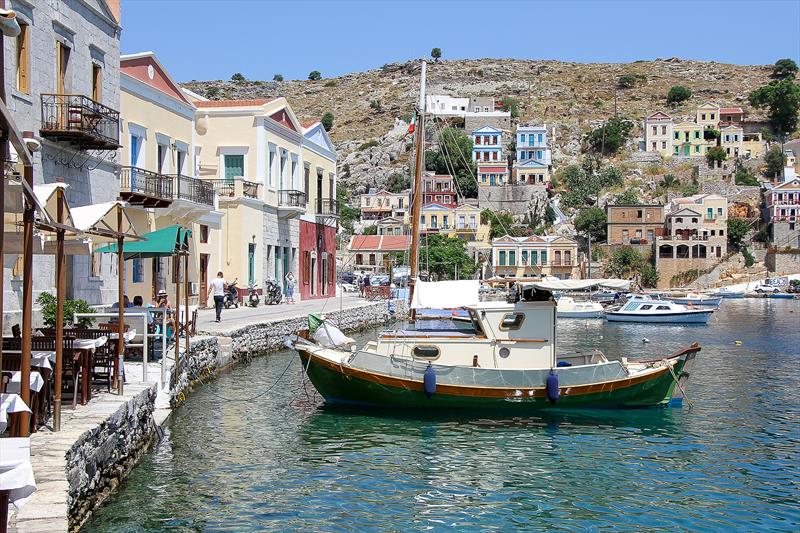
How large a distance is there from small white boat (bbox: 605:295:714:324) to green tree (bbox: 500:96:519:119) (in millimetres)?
117386

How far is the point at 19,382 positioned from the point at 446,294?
11.5m

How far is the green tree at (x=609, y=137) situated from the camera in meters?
154

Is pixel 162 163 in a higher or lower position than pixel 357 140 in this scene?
lower

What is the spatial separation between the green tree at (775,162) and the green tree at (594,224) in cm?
4090

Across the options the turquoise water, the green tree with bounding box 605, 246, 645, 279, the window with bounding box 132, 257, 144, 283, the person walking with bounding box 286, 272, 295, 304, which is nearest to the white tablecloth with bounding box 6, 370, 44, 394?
the turquoise water

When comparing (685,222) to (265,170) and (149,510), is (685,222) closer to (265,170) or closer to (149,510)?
(265,170)

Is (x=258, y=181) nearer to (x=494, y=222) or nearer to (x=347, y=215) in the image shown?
(x=494, y=222)

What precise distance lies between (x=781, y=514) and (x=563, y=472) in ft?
11.4

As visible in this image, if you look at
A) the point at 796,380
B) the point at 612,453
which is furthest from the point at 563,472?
the point at 796,380

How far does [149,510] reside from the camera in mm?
11469

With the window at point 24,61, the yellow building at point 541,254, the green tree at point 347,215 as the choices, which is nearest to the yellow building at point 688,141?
the yellow building at point 541,254

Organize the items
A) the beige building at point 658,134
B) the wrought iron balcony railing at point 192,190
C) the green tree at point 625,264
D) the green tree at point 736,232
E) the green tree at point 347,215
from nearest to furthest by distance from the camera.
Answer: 1. the wrought iron balcony railing at point 192,190
2. the green tree at point 625,264
3. the green tree at point 736,232
4. the green tree at point 347,215
5. the beige building at point 658,134

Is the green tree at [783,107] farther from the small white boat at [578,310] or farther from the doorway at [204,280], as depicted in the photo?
the doorway at [204,280]

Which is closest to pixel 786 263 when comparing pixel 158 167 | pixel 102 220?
pixel 158 167
